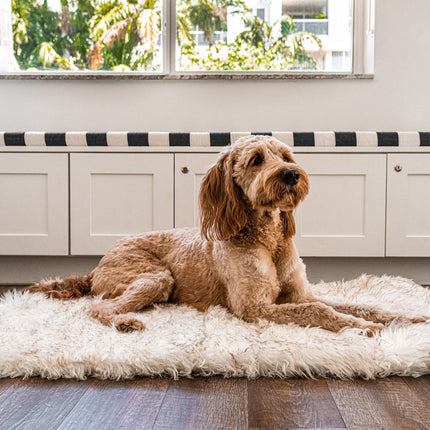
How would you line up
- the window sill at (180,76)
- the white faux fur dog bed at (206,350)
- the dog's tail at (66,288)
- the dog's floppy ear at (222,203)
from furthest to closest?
the window sill at (180,76)
the dog's tail at (66,288)
the dog's floppy ear at (222,203)
the white faux fur dog bed at (206,350)

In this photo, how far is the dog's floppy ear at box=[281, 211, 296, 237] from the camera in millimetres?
2211

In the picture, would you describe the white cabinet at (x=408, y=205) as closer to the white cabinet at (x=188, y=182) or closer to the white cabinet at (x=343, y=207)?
the white cabinet at (x=343, y=207)

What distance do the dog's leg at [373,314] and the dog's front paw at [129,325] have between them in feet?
2.46

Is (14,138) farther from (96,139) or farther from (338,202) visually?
(338,202)

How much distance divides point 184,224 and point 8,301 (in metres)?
1.13

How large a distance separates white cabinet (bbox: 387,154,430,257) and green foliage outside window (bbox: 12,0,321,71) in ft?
3.98

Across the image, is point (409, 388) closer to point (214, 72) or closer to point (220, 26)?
point (214, 72)

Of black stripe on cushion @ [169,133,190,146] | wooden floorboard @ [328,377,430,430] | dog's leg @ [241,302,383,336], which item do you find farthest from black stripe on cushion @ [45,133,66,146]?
wooden floorboard @ [328,377,430,430]

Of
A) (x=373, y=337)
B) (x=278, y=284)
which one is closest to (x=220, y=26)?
(x=278, y=284)

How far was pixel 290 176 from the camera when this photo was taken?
77.1 inches

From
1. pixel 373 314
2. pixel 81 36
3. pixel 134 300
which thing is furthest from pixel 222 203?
pixel 81 36

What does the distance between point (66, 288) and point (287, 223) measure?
1.06 meters

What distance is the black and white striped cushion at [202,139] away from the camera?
10.4ft

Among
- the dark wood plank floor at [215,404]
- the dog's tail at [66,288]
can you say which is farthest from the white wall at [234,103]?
the dark wood plank floor at [215,404]
